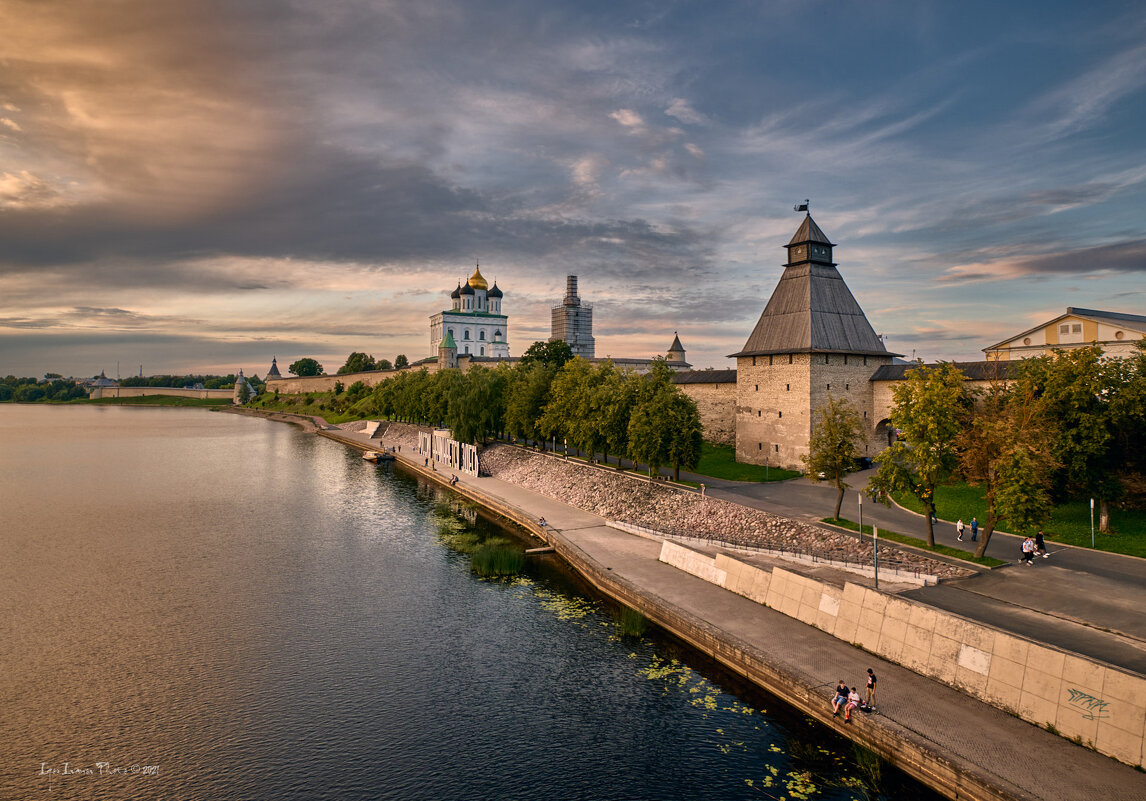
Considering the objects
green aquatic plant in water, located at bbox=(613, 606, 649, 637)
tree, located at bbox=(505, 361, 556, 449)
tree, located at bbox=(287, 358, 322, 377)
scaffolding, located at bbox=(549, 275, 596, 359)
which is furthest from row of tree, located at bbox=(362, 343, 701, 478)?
tree, located at bbox=(287, 358, 322, 377)

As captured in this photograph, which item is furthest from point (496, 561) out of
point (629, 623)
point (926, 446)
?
point (926, 446)

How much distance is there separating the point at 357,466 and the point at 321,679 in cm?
5219

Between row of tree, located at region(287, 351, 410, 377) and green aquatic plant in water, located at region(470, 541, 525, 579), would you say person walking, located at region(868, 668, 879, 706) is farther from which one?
row of tree, located at region(287, 351, 410, 377)

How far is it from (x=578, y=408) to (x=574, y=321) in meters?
148

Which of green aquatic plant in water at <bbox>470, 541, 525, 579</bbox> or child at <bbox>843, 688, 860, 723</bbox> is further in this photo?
green aquatic plant in water at <bbox>470, 541, 525, 579</bbox>

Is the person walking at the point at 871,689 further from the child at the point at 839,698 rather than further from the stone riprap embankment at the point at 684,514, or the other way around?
the stone riprap embankment at the point at 684,514

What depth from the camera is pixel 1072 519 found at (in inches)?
1133

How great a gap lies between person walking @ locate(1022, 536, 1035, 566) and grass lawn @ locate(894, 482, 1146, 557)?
4373 mm

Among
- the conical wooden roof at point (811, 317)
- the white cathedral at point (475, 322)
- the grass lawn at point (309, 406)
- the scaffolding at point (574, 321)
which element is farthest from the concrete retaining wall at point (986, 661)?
the scaffolding at point (574, 321)

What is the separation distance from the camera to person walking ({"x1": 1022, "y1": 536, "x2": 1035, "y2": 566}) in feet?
76.1

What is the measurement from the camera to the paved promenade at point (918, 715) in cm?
1289

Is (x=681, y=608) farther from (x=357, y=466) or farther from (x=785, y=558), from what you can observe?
(x=357, y=466)

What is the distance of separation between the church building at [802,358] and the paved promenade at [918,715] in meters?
20.3

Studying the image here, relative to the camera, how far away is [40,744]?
637 inches
